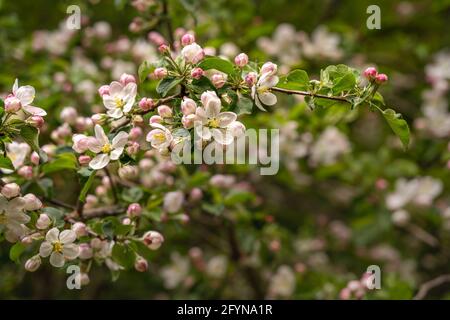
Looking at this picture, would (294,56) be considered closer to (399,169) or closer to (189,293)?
(399,169)

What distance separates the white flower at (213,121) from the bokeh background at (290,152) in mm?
798

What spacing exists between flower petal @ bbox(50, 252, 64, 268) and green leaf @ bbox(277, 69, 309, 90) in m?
0.78

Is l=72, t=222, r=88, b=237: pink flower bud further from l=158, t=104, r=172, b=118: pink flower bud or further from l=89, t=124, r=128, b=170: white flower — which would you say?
l=158, t=104, r=172, b=118: pink flower bud

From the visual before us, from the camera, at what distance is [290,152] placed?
2.94 metres

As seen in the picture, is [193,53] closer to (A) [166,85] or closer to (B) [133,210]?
(A) [166,85]

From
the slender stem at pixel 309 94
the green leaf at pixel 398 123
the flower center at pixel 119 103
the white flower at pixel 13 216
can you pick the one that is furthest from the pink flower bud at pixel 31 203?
the green leaf at pixel 398 123

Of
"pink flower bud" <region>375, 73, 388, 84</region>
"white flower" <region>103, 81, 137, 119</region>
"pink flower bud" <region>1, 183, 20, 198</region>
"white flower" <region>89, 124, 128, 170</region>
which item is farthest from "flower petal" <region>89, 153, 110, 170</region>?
"pink flower bud" <region>375, 73, 388, 84</region>

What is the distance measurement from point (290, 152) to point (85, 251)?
58.4 inches

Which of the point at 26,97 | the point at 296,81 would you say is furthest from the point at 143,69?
the point at 296,81

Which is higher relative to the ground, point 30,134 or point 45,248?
point 30,134

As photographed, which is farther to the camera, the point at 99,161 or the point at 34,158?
the point at 34,158

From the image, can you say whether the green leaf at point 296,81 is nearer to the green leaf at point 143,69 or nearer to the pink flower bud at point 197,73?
the pink flower bud at point 197,73

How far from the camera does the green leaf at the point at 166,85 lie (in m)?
1.50
